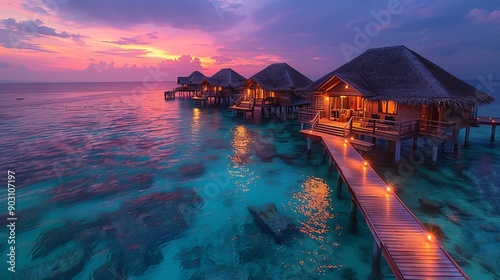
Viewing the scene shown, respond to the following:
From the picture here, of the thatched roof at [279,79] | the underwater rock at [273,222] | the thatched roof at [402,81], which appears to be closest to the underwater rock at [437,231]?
the underwater rock at [273,222]

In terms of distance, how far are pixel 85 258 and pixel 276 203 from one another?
28.7 ft

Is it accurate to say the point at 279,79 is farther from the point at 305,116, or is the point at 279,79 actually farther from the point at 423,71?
the point at 423,71

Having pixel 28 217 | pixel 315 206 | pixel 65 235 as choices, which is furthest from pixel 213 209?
pixel 28 217

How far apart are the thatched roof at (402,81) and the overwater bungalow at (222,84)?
33.3m

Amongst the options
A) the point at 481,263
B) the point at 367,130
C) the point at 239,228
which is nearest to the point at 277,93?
the point at 367,130

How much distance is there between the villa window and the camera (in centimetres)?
2008

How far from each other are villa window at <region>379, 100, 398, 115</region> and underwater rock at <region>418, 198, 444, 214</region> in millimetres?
8273

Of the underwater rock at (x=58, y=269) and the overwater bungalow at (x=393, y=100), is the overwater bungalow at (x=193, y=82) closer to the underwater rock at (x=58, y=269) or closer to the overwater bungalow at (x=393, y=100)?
the overwater bungalow at (x=393, y=100)

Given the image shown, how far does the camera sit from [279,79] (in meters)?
38.6

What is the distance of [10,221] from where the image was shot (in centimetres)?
1247

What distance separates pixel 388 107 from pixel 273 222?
1434 centimetres

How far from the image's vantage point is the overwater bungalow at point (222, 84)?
54.9 metres

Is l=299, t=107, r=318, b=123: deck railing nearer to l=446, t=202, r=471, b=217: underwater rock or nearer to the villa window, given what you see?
the villa window

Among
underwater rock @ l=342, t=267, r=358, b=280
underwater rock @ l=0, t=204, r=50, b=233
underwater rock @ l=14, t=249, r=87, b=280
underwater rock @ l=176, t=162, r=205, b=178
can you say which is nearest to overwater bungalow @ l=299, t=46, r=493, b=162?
underwater rock @ l=176, t=162, r=205, b=178
